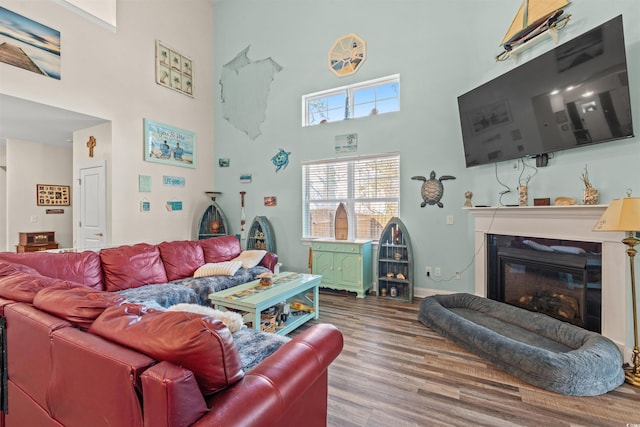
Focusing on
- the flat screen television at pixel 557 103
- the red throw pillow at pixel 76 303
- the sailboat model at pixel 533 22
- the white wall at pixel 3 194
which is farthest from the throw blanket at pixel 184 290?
the white wall at pixel 3 194

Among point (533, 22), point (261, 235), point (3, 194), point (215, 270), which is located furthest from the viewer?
point (3, 194)

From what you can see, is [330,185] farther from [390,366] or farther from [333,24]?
[390,366]

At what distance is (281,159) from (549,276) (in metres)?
4.07

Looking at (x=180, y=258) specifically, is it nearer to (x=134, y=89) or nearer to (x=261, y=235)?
(x=261, y=235)

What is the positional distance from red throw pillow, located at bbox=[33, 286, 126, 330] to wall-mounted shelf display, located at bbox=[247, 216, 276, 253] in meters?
3.69

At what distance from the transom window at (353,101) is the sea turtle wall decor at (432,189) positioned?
3.75 ft

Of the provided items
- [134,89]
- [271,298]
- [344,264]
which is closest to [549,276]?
[344,264]

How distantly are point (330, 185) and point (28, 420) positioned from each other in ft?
13.2

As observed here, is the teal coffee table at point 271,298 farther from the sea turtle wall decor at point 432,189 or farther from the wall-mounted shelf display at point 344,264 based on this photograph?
the sea turtle wall decor at point 432,189

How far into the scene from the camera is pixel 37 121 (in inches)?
164

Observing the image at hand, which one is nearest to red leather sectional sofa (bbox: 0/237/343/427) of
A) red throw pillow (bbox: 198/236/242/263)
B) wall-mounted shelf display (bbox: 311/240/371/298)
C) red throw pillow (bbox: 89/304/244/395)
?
red throw pillow (bbox: 89/304/244/395)

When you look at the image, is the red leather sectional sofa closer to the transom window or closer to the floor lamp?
the floor lamp

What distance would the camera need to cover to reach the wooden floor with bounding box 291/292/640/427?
5.59 feet

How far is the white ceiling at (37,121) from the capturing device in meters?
3.60
